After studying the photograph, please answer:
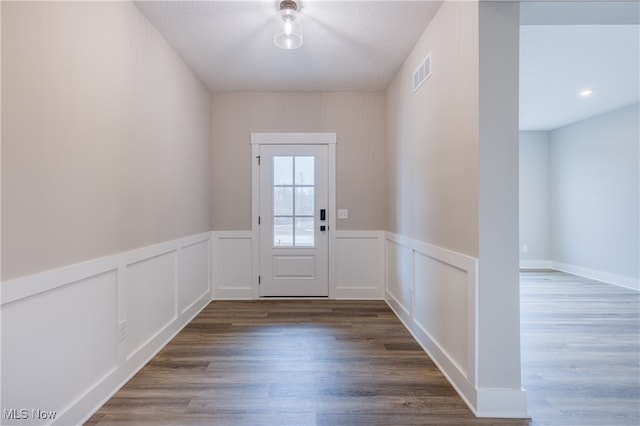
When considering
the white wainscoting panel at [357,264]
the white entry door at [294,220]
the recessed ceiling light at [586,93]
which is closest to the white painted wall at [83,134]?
the white entry door at [294,220]

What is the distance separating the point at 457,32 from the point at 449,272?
1533 millimetres

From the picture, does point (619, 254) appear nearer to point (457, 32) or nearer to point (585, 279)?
point (585, 279)

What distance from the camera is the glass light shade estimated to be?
84.9 inches

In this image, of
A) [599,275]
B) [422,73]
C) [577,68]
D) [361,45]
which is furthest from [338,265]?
[599,275]

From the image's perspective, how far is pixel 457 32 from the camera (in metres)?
1.89

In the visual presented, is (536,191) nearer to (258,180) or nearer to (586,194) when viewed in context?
(586,194)

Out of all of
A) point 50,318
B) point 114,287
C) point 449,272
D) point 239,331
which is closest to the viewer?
point 50,318

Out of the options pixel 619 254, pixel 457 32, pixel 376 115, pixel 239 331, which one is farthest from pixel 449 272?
pixel 619 254

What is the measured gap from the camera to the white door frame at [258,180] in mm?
3783

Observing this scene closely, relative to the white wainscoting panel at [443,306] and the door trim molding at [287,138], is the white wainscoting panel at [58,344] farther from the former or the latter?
the door trim molding at [287,138]

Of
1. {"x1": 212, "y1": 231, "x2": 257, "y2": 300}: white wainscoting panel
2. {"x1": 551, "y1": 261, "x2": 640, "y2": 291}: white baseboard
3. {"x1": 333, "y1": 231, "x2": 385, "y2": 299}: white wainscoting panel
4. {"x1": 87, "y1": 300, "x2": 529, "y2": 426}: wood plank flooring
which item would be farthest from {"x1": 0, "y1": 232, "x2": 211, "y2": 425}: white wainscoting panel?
{"x1": 551, "y1": 261, "x2": 640, "y2": 291}: white baseboard

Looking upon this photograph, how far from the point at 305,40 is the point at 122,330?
258 centimetres

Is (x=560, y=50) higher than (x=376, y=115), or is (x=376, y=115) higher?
(x=560, y=50)

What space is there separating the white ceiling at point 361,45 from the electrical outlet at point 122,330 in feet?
7.17
